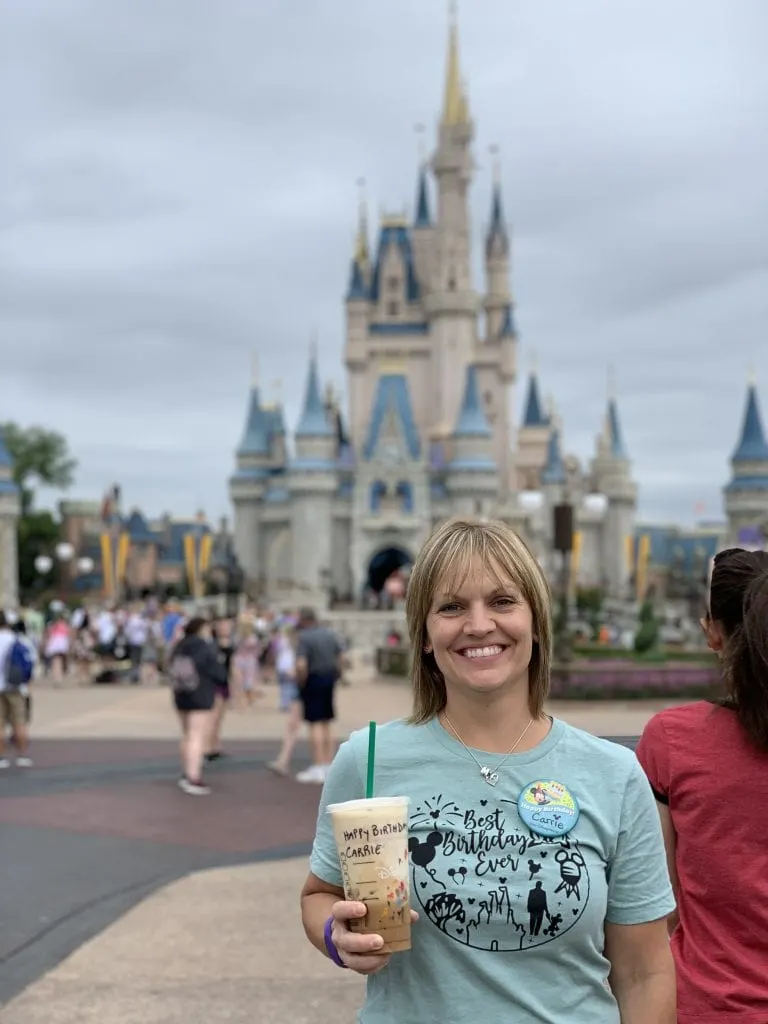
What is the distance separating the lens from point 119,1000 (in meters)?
4.90

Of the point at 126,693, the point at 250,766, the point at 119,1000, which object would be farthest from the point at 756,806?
the point at 126,693

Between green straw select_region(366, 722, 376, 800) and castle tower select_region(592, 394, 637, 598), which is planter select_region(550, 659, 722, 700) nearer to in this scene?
green straw select_region(366, 722, 376, 800)

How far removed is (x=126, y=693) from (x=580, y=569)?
5170 cm

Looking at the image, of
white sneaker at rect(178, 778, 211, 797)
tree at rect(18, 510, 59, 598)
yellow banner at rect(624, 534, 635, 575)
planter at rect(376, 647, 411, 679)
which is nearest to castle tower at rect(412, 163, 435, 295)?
yellow banner at rect(624, 534, 635, 575)

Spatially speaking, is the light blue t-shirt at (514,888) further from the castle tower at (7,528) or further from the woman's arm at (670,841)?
the castle tower at (7,528)

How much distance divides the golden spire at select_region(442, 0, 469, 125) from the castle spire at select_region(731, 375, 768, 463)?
71.1ft

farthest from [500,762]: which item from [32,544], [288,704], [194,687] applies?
[32,544]

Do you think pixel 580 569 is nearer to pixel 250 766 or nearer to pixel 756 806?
pixel 250 766

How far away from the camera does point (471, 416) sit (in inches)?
2504

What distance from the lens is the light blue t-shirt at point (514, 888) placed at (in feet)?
7.04

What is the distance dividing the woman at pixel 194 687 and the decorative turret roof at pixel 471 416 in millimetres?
52746

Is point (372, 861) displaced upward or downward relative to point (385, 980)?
upward

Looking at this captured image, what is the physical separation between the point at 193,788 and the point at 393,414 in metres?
54.4

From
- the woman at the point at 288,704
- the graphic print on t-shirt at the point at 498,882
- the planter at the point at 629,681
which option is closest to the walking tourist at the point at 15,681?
the woman at the point at 288,704
